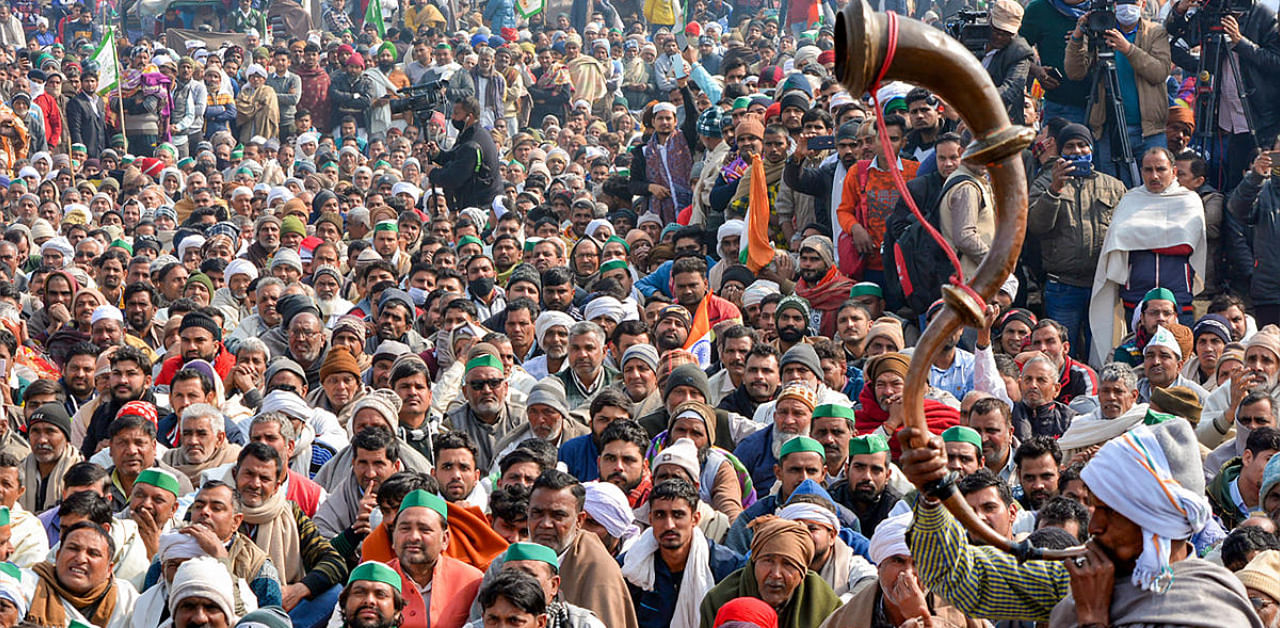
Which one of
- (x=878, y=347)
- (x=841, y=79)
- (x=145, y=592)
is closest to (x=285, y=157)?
(x=878, y=347)

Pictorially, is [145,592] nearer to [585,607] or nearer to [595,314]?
[585,607]

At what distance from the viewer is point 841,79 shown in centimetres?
322

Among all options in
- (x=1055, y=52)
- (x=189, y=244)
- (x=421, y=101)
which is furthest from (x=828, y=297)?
(x=421, y=101)

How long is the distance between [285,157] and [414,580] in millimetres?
12962

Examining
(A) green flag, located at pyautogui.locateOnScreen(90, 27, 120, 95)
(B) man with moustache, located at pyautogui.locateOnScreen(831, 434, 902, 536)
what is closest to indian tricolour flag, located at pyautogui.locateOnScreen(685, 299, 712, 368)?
(B) man with moustache, located at pyautogui.locateOnScreen(831, 434, 902, 536)

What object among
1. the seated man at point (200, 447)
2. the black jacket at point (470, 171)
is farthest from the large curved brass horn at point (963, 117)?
the black jacket at point (470, 171)

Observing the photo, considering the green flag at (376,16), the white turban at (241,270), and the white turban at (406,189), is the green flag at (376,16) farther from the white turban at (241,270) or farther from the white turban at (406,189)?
the white turban at (241,270)

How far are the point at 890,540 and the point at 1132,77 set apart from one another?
6.74 m

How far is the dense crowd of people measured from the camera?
230 inches

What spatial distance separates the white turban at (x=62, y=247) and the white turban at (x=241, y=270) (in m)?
2.40

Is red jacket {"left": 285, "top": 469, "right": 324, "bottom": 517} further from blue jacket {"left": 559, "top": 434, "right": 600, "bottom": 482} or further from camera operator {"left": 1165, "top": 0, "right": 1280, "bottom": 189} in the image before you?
camera operator {"left": 1165, "top": 0, "right": 1280, "bottom": 189}

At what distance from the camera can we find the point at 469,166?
586 inches

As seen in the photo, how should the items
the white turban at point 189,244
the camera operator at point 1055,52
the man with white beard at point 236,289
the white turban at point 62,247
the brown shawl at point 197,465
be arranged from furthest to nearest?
1. the white turban at point 62,247
2. the white turban at point 189,244
3. the man with white beard at point 236,289
4. the camera operator at point 1055,52
5. the brown shawl at point 197,465

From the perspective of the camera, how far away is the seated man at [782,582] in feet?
19.3
